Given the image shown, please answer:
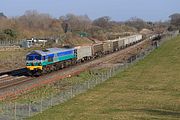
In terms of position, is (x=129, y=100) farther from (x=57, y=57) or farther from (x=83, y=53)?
(x=83, y=53)

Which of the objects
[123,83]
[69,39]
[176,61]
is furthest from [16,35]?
[123,83]

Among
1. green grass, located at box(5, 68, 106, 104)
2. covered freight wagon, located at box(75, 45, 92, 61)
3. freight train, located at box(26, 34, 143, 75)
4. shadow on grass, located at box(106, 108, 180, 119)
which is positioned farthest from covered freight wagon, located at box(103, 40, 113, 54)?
shadow on grass, located at box(106, 108, 180, 119)

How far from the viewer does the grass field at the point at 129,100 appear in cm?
2712

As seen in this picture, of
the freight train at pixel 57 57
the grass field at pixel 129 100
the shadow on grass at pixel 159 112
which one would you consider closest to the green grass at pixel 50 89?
the grass field at pixel 129 100

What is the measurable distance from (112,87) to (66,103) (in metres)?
10.7

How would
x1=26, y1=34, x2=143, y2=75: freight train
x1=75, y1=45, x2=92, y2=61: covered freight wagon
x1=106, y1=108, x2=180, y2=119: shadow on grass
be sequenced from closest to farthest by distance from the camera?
x1=106, y1=108, x2=180, y2=119: shadow on grass
x1=26, y1=34, x2=143, y2=75: freight train
x1=75, y1=45, x2=92, y2=61: covered freight wagon

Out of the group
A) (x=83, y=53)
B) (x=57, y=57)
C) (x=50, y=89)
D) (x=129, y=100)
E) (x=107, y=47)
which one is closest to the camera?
(x=129, y=100)

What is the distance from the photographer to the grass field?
27.1 m

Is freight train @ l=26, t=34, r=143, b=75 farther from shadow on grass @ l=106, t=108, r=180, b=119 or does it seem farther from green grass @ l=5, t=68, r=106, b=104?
shadow on grass @ l=106, t=108, r=180, b=119

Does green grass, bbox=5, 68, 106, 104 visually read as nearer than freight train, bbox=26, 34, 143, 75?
Yes

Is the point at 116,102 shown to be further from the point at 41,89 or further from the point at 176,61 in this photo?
the point at 176,61

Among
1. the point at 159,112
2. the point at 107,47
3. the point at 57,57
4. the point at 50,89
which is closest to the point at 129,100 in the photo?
the point at 159,112

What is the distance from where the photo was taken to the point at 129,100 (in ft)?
113

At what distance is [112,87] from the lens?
42750 mm
